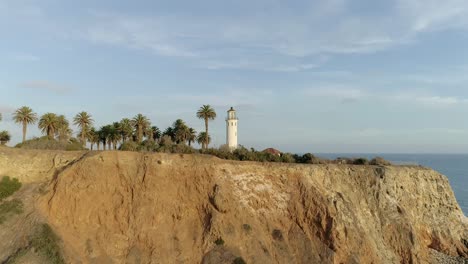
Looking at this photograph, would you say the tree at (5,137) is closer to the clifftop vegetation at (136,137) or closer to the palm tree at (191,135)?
the clifftop vegetation at (136,137)

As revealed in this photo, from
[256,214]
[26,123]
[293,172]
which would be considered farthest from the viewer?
[26,123]

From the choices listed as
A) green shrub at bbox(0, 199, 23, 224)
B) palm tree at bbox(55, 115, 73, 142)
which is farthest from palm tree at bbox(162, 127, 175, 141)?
green shrub at bbox(0, 199, 23, 224)

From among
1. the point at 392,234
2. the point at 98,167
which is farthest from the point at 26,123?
the point at 392,234

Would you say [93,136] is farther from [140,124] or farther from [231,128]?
[231,128]

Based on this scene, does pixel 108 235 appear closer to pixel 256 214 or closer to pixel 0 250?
pixel 0 250

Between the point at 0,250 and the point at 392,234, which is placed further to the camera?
the point at 392,234

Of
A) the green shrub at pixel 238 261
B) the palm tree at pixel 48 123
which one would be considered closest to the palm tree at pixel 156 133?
the palm tree at pixel 48 123
